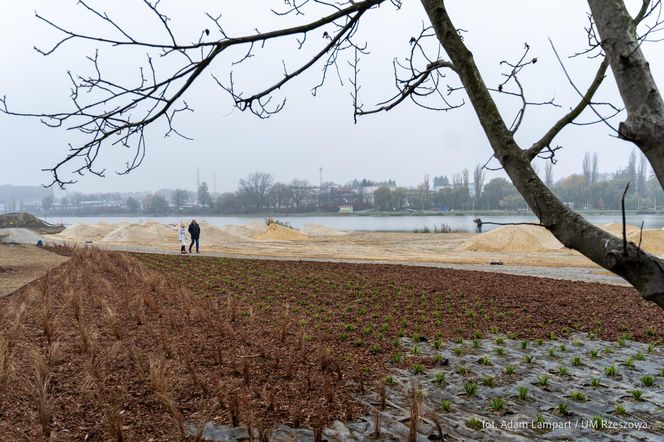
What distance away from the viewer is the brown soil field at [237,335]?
3812 millimetres

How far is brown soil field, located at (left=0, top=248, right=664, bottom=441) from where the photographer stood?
3812mm

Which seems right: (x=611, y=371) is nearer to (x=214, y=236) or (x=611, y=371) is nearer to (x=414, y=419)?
(x=414, y=419)

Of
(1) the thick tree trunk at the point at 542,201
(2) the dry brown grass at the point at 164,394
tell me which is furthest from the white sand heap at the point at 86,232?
(1) the thick tree trunk at the point at 542,201

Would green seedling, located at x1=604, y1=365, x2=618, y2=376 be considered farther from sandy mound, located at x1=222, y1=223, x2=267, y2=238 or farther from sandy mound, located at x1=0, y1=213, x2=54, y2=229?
sandy mound, located at x1=0, y1=213, x2=54, y2=229

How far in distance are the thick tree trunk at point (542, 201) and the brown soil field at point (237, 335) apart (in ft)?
8.62

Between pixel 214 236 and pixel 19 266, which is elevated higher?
pixel 19 266

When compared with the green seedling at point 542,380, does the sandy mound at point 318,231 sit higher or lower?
lower

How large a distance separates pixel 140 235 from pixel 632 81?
37.3 m

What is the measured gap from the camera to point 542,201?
5.63 ft

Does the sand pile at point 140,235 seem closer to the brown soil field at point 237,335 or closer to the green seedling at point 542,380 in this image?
the brown soil field at point 237,335

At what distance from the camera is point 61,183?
281 cm

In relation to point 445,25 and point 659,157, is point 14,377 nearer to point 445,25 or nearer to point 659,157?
point 445,25

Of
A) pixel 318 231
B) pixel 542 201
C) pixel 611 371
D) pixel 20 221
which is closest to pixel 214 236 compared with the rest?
pixel 318 231

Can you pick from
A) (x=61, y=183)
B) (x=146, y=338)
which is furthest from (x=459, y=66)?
(x=146, y=338)
